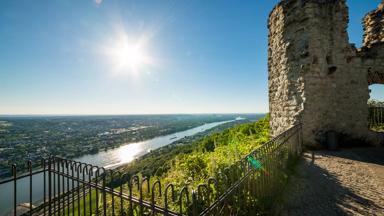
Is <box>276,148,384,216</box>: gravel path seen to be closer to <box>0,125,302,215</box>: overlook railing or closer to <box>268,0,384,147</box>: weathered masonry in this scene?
<box>0,125,302,215</box>: overlook railing

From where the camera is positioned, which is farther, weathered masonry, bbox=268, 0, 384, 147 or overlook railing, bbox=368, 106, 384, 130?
overlook railing, bbox=368, 106, 384, 130

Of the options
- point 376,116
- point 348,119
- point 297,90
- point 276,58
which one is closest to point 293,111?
point 297,90

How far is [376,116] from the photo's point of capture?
11516 millimetres

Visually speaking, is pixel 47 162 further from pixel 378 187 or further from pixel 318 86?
pixel 318 86

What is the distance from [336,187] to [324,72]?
4761mm

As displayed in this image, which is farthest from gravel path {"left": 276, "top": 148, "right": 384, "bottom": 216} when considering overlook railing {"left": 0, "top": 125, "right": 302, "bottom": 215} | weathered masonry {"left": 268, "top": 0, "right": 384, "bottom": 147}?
weathered masonry {"left": 268, "top": 0, "right": 384, "bottom": 147}

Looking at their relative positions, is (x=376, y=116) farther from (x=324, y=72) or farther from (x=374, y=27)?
(x=324, y=72)

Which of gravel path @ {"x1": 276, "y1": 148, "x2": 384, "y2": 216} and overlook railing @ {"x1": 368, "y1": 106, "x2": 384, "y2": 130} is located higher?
overlook railing @ {"x1": 368, "y1": 106, "x2": 384, "y2": 130}

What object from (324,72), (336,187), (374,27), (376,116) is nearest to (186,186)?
(336,187)

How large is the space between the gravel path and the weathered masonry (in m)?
1.62

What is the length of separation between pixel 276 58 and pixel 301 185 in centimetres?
610

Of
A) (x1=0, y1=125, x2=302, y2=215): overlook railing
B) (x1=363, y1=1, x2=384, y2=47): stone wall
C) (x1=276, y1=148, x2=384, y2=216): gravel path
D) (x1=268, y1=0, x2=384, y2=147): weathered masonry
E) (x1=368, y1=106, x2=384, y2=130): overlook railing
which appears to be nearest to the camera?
(x1=0, y1=125, x2=302, y2=215): overlook railing

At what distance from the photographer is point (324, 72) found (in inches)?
299

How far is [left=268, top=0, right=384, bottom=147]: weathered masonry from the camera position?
7441 mm
